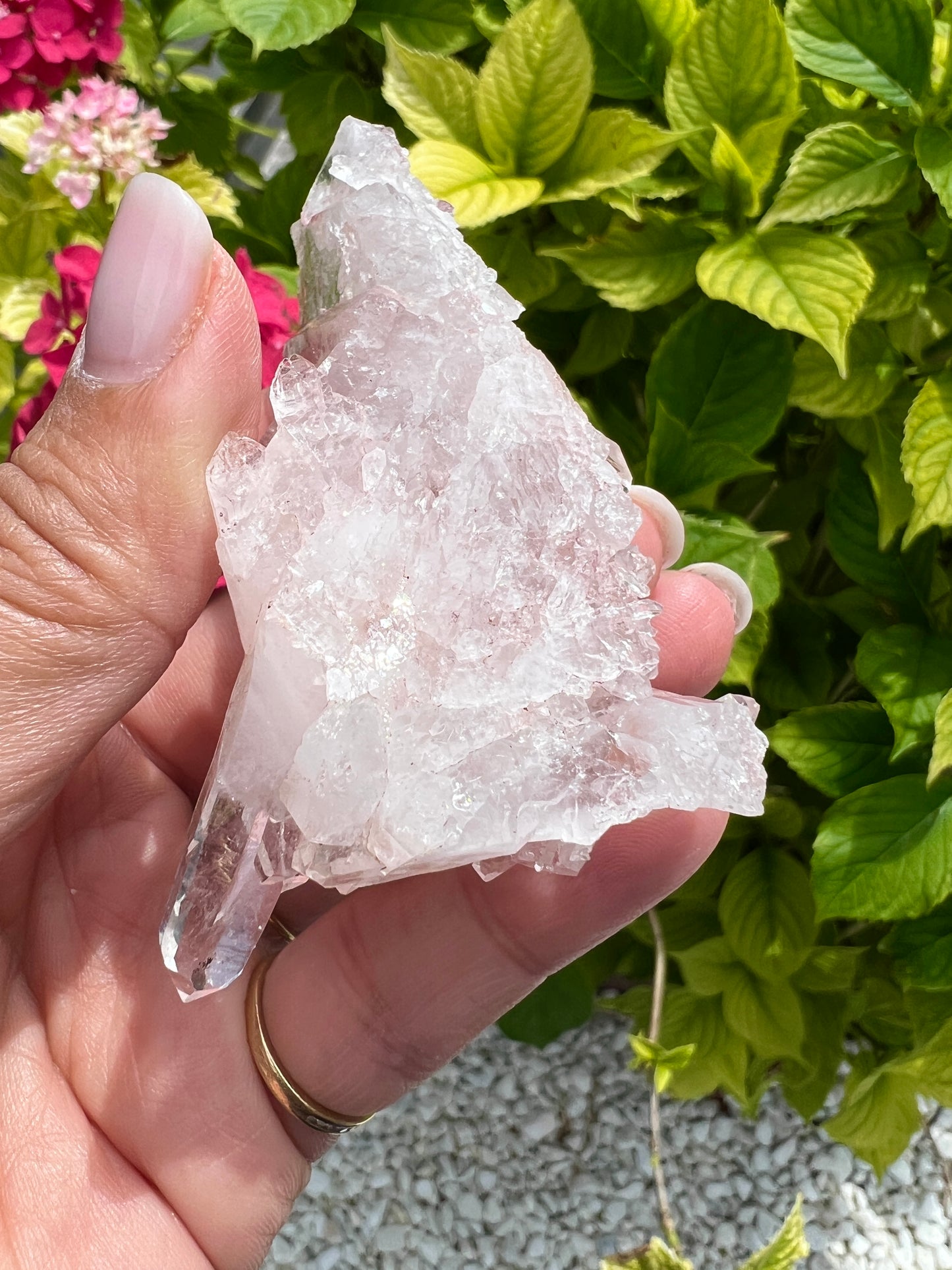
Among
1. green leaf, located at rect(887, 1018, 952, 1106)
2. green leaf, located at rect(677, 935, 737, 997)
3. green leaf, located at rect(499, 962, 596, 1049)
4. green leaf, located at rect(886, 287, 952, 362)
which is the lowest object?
green leaf, located at rect(499, 962, 596, 1049)

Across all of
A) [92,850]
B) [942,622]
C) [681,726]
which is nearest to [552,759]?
[681,726]

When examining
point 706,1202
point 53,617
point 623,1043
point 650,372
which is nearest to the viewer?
point 53,617

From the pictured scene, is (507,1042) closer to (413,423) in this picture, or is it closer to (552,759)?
(552,759)

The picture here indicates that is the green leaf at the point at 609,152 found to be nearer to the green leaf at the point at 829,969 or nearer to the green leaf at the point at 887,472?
the green leaf at the point at 887,472

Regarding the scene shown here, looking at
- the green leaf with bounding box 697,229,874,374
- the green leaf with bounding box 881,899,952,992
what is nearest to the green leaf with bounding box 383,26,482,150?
the green leaf with bounding box 697,229,874,374

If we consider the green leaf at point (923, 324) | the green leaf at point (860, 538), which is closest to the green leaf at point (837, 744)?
the green leaf at point (860, 538)

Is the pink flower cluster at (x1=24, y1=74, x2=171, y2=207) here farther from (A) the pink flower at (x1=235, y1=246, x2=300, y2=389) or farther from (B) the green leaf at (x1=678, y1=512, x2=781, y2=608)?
(B) the green leaf at (x1=678, y1=512, x2=781, y2=608)
